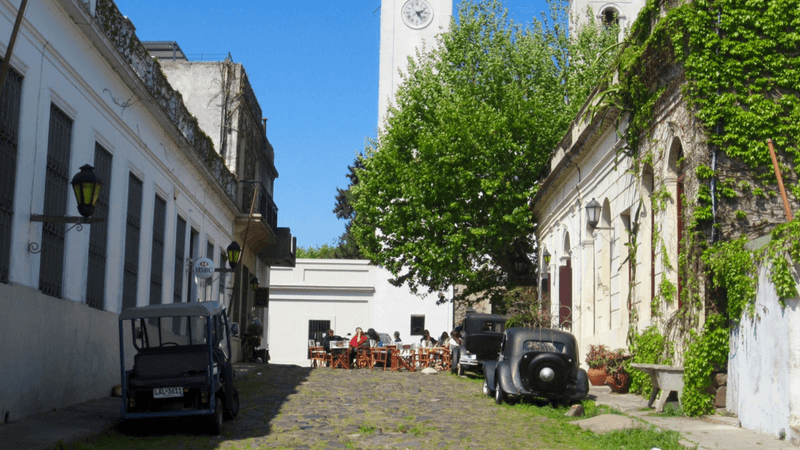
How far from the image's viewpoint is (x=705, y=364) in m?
13.9

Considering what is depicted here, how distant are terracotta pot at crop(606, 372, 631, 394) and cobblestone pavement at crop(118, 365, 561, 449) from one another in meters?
2.61

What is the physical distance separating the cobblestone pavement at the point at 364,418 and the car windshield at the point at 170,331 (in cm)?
117

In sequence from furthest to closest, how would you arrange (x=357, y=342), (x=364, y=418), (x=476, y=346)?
1. (x=357, y=342)
2. (x=476, y=346)
3. (x=364, y=418)

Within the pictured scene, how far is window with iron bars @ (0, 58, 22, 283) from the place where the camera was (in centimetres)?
1173

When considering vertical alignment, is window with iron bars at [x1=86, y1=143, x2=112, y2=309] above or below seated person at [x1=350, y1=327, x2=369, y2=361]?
above

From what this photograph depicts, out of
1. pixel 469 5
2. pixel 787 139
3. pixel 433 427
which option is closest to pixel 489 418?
pixel 433 427

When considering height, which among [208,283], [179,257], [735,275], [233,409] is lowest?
[233,409]

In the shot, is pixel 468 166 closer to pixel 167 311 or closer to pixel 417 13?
pixel 167 311

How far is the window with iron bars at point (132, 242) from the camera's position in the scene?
1816 cm

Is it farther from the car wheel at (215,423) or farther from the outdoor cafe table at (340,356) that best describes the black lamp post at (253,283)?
the car wheel at (215,423)

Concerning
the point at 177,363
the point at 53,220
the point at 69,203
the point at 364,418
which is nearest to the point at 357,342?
the point at 364,418

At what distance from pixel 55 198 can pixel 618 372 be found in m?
10.8

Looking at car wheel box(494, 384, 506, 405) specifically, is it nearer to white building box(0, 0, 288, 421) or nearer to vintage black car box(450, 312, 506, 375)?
white building box(0, 0, 288, 421)

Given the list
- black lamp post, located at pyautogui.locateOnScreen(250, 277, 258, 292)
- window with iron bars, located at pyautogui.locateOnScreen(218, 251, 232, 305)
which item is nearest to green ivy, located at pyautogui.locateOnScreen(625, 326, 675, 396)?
window with iron bars, located at pyautogui.locateOnScreen(218, 251, 232, 305)
